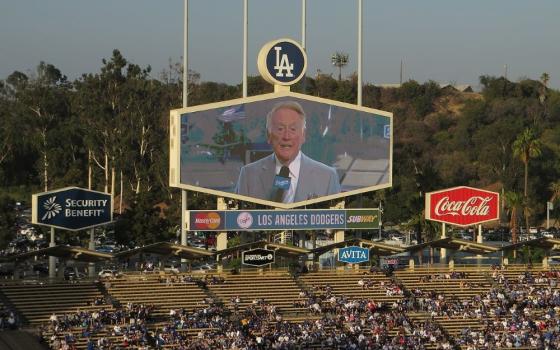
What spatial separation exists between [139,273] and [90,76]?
48615 millimetres

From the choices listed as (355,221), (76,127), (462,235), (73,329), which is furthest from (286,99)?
(76,127)

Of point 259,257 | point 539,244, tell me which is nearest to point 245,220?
point 259,257

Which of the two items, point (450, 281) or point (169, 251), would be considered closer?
point (169, 251)

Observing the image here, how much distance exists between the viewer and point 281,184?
5406 cm

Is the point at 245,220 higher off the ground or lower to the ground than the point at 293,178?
lower

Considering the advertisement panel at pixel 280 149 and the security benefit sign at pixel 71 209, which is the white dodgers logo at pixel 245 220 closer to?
Answer: the advertisement panel at pixel 280 149

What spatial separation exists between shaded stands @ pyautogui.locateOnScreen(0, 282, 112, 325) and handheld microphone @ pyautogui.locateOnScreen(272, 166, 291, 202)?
9.40 m

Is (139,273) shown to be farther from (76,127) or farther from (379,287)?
(76,127)

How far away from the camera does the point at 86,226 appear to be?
171 ft

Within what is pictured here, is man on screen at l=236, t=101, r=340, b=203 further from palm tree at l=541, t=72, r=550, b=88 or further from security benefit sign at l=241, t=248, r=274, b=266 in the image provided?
palm tree at l=541, t=72, r=550, b=88

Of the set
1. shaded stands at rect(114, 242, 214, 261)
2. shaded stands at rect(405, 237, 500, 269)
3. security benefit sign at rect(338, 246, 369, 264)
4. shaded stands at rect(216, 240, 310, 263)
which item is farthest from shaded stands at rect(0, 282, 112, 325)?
shaded stands at rect(405, 237, 500, 269)

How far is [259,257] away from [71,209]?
8995mm

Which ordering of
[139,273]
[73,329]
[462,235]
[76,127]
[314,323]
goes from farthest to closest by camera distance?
1. [76,127]
2. [462,235]
3. [139,273]
4. [314,323]
5. [73,329]

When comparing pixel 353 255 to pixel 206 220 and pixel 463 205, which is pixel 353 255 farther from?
pixel 206 220
